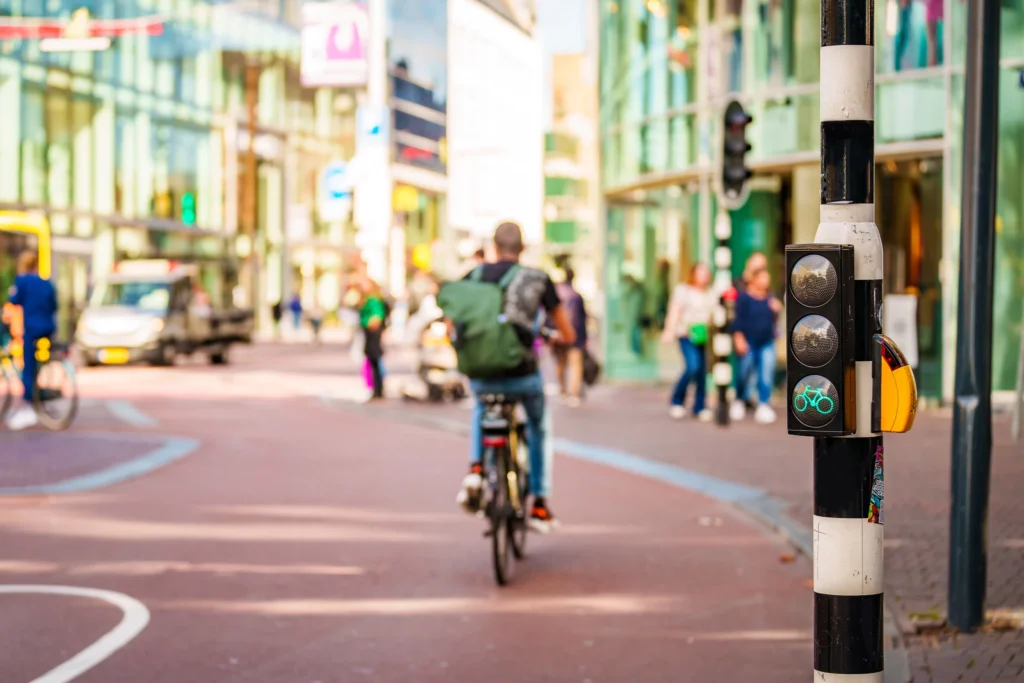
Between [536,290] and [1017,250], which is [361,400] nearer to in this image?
[1017,250]

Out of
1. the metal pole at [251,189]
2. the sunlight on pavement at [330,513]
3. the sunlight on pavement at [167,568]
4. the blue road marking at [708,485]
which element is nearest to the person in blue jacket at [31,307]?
the blue road marking at [708,485]

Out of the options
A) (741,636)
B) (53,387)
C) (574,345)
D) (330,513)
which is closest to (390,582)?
(741,636)

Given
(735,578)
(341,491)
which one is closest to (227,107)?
(341,491)

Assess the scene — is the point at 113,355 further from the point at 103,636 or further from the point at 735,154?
the point at 103,636

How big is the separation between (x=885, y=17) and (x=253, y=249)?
48407 millimetres

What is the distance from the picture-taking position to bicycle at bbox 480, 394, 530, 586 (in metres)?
8.04

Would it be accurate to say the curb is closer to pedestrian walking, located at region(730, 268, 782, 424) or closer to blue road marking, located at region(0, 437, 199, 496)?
pedestrian walking, located at region(730, 268, 782, 424)

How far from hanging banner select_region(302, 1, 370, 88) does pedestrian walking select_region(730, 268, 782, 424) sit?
19303mm

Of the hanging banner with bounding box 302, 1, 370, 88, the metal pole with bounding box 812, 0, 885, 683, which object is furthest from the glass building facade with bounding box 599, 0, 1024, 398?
the metal pole with bounding box 812, 0, 885, 683

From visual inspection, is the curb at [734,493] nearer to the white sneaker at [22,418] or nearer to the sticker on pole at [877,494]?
the sticker on pole at [877,494]

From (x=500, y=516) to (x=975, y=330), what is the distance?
2.52 m

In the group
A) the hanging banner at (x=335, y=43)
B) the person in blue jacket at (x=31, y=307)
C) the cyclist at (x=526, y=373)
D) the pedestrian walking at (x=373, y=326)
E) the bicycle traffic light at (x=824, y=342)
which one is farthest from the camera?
the hanging banner at (x=335, y=43)

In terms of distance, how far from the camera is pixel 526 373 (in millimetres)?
8562

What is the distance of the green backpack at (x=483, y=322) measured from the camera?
8.30 meters
